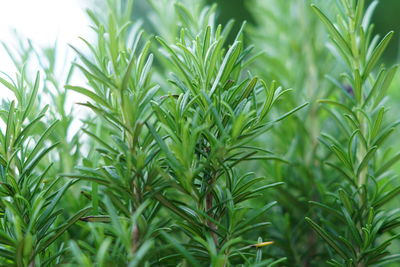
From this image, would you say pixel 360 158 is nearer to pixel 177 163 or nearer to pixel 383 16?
pixel 177 163

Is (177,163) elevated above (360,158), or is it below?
above

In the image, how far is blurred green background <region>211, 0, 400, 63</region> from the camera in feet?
3.81

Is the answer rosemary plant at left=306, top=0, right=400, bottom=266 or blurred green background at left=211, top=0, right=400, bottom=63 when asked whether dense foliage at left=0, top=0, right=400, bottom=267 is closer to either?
rosemary plant at left=306, top=0, right=400, bottom=266

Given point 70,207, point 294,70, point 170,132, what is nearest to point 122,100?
point 170,132

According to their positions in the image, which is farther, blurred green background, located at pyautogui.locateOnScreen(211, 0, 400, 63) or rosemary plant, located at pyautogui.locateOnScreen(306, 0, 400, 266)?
blurred green background, located at pyautogui.locateOnScreen(211, 0, 400, 63)

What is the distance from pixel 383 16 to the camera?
49.7 inches

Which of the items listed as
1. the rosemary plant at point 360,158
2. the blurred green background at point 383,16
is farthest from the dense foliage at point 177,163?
the blurred green background at point 383,16

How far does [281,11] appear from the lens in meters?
0.67

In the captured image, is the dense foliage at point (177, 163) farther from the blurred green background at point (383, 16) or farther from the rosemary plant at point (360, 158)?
the blurred green background at point (383, 16)

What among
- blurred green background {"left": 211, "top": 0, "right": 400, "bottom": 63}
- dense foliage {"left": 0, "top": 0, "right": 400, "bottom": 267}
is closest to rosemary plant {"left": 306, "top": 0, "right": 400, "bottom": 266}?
dense foliage {"left": 0, "top": 0, "right": 400, "bottom": 267}

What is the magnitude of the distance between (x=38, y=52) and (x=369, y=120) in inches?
12.8

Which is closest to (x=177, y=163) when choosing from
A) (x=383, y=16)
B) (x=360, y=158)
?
(x=360, y=158)

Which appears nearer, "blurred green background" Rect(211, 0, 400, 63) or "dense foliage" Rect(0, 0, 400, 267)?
"dense foliage" Rect(0, 0, 400, 267)

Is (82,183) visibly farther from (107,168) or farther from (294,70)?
(294,70)
